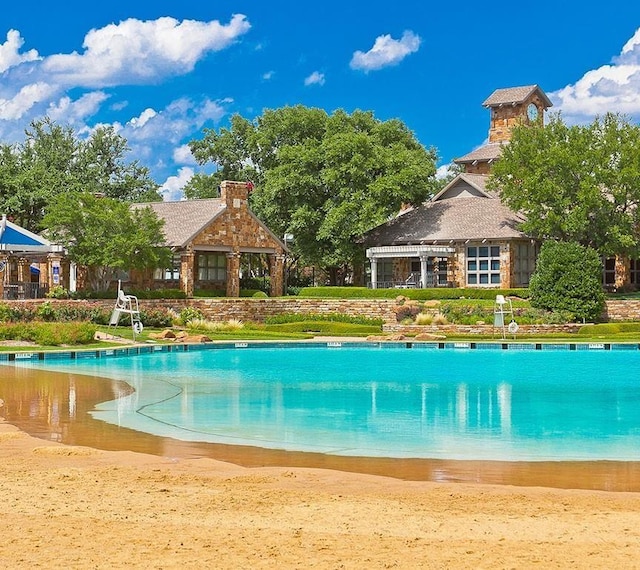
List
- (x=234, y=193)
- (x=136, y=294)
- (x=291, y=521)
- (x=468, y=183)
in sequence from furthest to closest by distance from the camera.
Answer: (x=468, y=183) < (x=234, y=193) < (x=136, y=294) < (x=291, y=521)

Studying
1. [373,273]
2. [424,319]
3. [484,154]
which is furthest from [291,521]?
[484,154]

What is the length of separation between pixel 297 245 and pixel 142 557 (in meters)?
46.8

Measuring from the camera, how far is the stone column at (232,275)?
49906 mm

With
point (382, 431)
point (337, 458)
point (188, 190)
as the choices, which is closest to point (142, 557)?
point (337, 458)

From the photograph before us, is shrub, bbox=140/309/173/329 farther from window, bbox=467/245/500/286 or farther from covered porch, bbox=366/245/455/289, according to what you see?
window, bbox=467/245/500/286

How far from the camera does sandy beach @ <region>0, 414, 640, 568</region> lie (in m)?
7.73

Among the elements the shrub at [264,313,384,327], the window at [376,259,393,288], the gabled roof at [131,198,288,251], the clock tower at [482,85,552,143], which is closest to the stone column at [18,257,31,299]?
the gabled roof at [131,198,288,251]

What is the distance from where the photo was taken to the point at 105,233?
44281mm

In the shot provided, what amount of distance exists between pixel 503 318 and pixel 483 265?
10.8 m

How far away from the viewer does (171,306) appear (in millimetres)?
44031

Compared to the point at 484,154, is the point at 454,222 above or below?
below

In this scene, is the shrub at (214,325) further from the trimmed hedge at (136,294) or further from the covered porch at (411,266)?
the covered porch at (411,266)

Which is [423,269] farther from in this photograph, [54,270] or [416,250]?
[54,270]

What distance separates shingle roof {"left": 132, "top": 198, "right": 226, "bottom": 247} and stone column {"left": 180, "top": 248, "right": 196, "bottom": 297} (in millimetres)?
641
